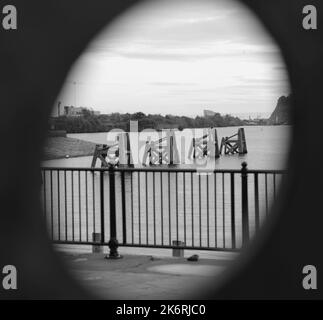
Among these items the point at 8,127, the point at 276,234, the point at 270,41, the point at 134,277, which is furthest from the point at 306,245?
the point at 8,127

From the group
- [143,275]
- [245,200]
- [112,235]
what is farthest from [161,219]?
[143,275]

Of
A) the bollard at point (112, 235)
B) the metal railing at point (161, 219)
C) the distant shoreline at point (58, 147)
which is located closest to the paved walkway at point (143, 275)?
the bollard at point (112, 235)

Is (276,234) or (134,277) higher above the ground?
(276,234)

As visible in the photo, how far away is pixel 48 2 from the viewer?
16.7 feet

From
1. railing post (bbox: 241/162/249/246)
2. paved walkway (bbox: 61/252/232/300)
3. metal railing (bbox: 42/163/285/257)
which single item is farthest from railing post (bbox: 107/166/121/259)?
railing post (bbox: 241/162/249/246)

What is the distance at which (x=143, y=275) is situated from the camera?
668 cm

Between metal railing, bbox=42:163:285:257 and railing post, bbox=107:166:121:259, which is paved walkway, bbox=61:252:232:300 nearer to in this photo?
railing post, bbox=107:166:121:259

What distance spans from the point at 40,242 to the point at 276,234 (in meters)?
1.99

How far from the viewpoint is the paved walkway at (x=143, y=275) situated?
5918 mm

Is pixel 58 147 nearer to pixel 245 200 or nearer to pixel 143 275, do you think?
pixel 143 275

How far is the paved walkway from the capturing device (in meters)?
5.92

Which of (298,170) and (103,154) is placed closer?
(298,170)

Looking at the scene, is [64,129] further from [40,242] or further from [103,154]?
[103,154]

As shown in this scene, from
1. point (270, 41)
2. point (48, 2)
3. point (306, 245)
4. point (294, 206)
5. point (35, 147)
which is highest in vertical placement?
point (48, 2)
